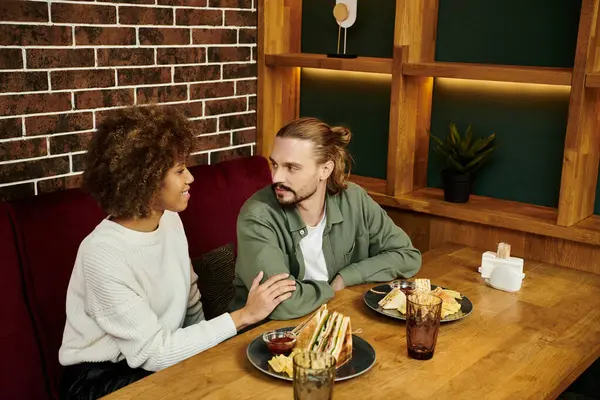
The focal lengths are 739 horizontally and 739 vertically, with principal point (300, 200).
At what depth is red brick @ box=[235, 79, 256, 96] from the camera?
10.8 feet

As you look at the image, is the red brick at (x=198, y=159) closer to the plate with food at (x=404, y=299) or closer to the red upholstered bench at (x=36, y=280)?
the red upholstered bench at (x=36, y=280)

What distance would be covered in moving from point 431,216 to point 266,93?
0.95 meters

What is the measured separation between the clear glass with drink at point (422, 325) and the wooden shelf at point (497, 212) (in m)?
1.16

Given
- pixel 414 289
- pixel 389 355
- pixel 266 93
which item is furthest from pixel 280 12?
pixel 389 355

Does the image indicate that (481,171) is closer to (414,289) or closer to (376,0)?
(376,0)

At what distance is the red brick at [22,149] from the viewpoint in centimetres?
239

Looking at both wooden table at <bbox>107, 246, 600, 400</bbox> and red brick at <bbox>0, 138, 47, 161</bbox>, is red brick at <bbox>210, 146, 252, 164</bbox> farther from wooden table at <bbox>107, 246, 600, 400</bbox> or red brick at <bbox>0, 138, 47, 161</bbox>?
wooden table at <bbox>107, 246, 600, 400</bbox>

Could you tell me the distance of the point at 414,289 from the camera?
2.07 meters

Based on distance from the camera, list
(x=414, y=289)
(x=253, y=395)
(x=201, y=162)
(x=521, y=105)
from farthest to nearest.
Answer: (x=201, y=162) < (x=521, y=105) < (x=414, y=289) < (x=253, y=395)

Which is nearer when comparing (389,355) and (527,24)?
(389,355)

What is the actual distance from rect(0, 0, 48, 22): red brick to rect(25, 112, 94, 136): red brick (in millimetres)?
323

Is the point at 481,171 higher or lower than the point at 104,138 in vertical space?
lower

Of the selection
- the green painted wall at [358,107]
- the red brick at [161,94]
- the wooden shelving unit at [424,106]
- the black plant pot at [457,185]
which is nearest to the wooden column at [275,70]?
the wooden shelving unit at [424,106]

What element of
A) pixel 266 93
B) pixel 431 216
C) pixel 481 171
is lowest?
pixel 431 216
